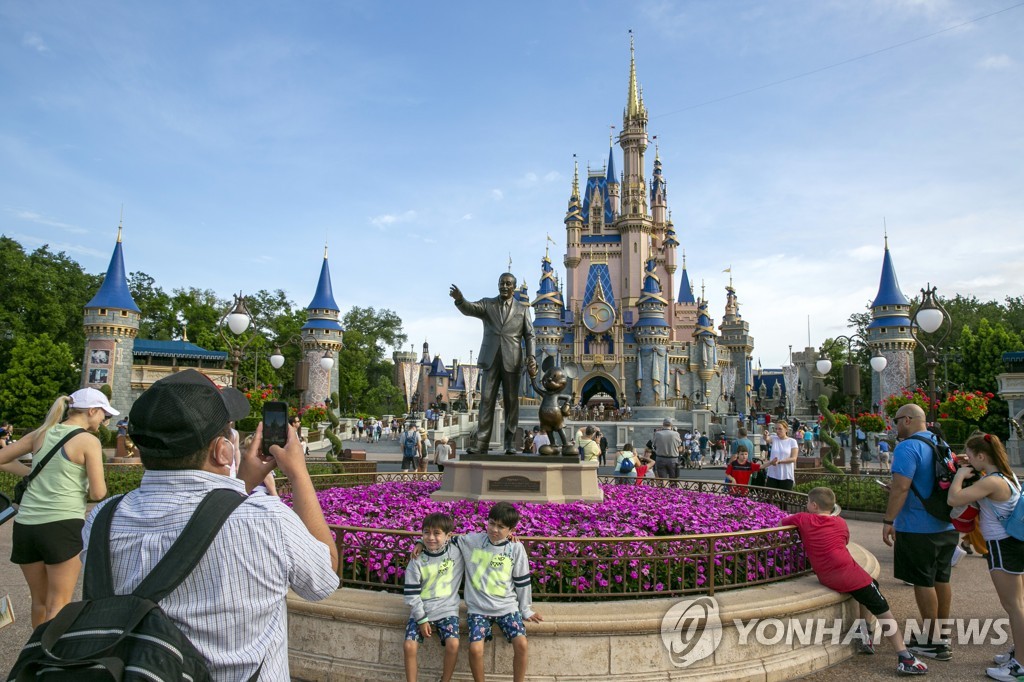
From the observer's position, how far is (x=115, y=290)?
39.5 metres

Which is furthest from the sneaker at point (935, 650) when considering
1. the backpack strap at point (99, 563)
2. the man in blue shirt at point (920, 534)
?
the backpack strap at point (99, 563)

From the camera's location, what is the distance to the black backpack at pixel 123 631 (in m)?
1.60

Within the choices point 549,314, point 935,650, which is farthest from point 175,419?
point 549,314

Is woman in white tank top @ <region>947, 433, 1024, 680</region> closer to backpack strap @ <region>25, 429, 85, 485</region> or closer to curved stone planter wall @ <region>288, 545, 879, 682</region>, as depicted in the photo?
curved stone planter wall @ <region>288, 545, 879, 682</region>

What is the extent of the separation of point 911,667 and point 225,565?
506cm

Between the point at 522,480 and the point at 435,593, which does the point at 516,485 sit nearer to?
the point at 522,480

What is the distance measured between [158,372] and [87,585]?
4398cm

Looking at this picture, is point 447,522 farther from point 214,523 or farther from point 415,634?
point 214,523

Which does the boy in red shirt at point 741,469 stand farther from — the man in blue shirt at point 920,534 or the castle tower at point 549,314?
the castle tower at point 549,314

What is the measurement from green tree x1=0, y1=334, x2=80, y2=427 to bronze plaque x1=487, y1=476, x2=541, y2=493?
37.0 meters

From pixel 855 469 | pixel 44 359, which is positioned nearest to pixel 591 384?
pixel 44 359

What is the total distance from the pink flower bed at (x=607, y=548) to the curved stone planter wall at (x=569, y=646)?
189 millimetres

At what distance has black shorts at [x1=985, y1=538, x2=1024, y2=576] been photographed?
479cm

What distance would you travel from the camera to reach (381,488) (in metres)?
9.51
